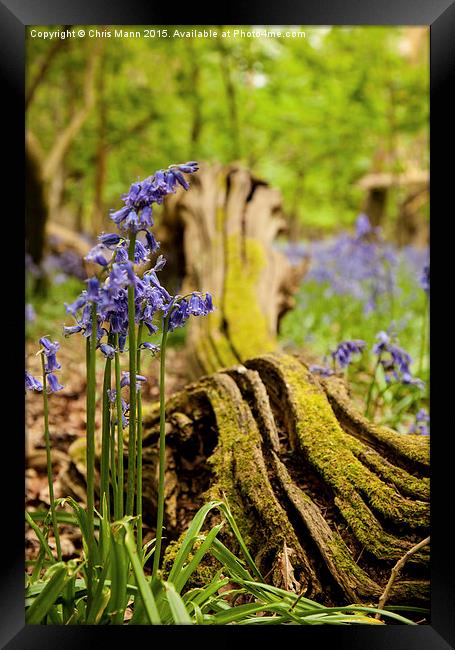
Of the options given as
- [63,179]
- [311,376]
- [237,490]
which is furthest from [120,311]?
[63,179]

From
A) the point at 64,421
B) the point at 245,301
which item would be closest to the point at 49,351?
the point at 64,421

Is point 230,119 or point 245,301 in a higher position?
point 230,119

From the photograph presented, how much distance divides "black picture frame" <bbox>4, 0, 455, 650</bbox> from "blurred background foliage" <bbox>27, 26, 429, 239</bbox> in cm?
626

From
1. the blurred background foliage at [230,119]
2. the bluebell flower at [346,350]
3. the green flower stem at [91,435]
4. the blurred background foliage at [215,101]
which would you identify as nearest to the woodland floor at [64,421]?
the green flower stem at [91,435]

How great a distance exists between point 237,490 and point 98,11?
2.03 m

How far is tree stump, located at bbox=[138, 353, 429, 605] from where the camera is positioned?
7.22 ft

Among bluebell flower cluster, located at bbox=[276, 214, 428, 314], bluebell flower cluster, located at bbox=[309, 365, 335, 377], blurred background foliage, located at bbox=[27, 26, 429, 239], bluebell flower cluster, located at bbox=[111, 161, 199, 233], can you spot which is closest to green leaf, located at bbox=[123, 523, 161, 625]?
bluebell flower cluster, located at bbox=[111, 161, 199, 233]

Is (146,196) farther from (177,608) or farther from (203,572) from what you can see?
(203,572)

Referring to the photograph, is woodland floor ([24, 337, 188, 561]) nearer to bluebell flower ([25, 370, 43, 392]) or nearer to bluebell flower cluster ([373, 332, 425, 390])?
bluebell flower ([25, 370, 43, 392])
